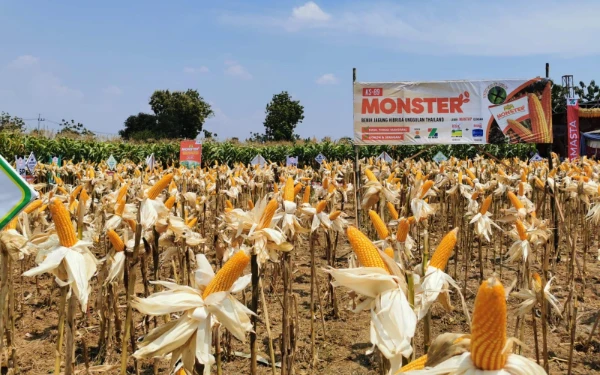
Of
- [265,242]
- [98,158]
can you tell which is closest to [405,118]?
[265,242]

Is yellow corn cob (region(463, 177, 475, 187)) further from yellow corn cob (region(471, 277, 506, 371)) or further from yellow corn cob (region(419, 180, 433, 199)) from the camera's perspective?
yellow corn cob (region(471, 277, 506, 371))

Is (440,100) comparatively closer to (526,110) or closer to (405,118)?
(405,118)

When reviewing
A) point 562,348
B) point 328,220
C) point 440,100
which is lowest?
point 562,348

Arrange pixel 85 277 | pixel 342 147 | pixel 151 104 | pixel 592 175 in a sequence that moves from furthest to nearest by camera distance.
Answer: pixel 151 104
pixel 342 147
pixel 592 175
pixel 85 277

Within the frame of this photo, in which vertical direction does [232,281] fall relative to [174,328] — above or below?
above

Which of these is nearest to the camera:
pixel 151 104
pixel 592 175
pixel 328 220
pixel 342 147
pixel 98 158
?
pixel 328 220

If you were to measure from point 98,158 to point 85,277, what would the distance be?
103 feet

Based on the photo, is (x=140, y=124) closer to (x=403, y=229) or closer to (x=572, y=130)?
(x=572, y=130)

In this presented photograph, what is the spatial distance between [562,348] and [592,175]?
5056 millimetres

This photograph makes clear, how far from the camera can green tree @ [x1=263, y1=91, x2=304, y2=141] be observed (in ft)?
239

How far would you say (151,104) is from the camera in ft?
232

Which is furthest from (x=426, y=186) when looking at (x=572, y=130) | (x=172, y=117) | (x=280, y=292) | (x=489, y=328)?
(x=172, y=117)

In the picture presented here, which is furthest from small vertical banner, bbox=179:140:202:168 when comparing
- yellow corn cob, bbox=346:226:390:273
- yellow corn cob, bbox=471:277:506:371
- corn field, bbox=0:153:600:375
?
yellow corn cob, bbox=471:277:506:371

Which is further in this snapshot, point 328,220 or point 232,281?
point 328,220
